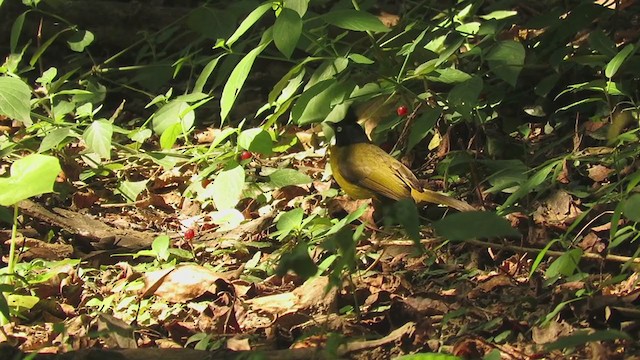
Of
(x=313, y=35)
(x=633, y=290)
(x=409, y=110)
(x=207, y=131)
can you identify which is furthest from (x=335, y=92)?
(x=207, y=131)

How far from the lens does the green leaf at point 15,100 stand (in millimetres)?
4660

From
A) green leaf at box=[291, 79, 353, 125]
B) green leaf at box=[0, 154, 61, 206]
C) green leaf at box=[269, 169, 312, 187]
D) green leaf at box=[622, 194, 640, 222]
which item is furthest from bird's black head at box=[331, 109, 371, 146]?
green leaf at box=[622, 194, 640, 222]

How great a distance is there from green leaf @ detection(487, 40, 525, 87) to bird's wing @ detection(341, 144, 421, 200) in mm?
752

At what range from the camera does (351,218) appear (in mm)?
3520

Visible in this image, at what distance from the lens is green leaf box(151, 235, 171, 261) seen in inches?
178

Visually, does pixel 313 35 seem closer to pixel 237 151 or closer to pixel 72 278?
pixel 237 151

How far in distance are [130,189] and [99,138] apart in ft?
1.56

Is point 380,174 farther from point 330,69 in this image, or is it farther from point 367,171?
point 330,69

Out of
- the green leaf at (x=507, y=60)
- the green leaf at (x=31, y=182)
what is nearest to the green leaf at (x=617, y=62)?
the green leaf at (x=507, y=60)

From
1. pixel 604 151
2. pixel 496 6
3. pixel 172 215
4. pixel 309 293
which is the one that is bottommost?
pixel 172 215

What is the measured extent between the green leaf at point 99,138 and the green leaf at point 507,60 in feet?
6.95

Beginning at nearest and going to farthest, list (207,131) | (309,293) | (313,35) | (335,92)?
(309,293), (335,92), (313,35), (207,131)

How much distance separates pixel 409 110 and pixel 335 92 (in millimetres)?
891

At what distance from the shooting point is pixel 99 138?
205 inches
